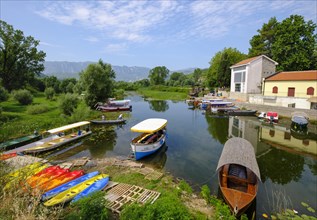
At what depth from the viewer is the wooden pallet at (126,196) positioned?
27.5 feet

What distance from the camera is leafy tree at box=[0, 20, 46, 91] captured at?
38000 mm

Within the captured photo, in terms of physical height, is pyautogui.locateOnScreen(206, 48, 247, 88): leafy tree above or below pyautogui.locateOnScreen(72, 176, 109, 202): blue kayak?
above

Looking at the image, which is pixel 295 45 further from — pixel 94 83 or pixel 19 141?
pixel 19 141

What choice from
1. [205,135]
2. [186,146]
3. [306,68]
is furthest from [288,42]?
[186,146]

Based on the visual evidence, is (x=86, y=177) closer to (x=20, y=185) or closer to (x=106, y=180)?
(x=106, y=180)

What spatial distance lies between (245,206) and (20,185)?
913 cm

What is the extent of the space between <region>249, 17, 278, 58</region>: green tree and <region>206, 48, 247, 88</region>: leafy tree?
6.33 metres

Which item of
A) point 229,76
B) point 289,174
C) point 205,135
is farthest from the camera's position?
point 229,76

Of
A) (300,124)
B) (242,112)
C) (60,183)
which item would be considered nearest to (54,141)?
(60,183)

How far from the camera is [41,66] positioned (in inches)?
1844

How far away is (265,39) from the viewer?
1993 inches

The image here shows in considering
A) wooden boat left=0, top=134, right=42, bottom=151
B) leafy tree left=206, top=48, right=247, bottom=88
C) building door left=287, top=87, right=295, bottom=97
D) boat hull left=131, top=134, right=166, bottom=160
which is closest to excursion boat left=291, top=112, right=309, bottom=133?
building door left=287, top=87, right=295, bottom=97

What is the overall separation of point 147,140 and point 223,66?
44609 mm

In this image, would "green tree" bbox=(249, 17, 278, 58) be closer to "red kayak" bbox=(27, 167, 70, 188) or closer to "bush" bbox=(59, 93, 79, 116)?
"bush" bbox=(59, 93, 79, 116)
